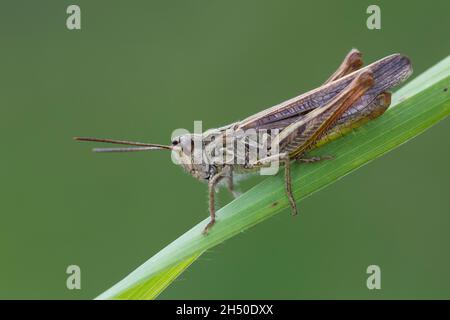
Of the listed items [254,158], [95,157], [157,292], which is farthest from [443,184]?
[157,292]

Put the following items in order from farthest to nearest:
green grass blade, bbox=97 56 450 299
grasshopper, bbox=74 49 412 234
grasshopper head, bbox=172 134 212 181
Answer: grasshopper head, bbox=172 134 212 181 < grasshopper, bbox=74 49 412 234 < green grass blade, bbox=97 56 450 299

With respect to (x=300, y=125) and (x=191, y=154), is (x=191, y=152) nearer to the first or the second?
(x=191, y=154)

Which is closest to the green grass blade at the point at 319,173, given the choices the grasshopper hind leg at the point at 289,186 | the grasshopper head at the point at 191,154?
the grasshopper hind leg at the point at 289,186

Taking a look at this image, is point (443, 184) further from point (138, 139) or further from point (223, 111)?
point (138, 139)

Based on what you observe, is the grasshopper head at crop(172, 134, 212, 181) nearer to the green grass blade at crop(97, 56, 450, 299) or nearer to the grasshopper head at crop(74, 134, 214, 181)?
→ the grasshopper head at crop(74, 134, 214, 181)

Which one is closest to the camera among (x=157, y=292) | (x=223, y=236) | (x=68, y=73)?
(x=157, y=292)

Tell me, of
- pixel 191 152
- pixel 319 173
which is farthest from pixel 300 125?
pixel 191 152

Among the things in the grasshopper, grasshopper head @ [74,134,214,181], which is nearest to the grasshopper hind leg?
the grasshopper
